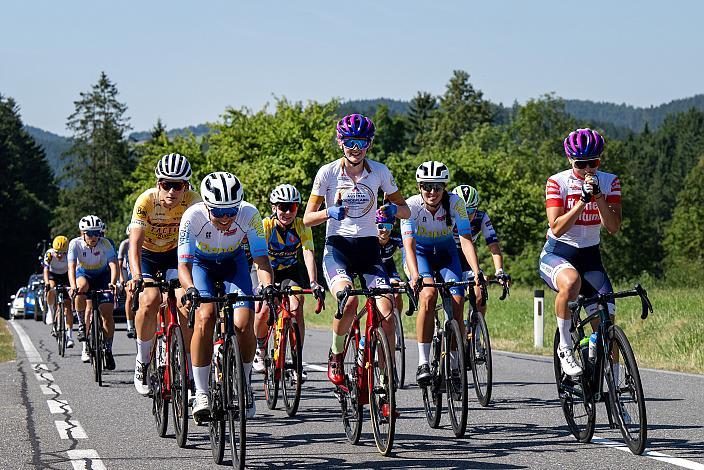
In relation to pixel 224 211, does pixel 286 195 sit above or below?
above

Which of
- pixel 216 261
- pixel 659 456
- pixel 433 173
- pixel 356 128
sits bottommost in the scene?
pixel 659 456

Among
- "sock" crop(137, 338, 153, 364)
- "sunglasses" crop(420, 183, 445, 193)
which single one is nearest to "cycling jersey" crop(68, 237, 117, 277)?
"sock" crop(137, 338, 153, 364)

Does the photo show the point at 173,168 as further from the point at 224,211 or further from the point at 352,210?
the point at 224,211

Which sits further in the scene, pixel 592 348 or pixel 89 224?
pixel 89 224

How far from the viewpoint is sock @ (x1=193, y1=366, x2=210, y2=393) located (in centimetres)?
786

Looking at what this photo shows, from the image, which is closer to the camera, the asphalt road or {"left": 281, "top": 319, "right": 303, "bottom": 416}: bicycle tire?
the asphalt road

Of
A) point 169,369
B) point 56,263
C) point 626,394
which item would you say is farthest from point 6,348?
point 626,394

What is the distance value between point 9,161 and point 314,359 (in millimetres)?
88521

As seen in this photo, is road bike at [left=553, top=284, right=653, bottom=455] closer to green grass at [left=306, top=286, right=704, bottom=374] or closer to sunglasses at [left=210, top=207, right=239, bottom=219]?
sunglasses at [left=210, top=207, right=239, bottom=219]

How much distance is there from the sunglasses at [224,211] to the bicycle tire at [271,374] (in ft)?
9.93

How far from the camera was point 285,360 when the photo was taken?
10898mm

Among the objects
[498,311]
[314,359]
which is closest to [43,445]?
[314,359]

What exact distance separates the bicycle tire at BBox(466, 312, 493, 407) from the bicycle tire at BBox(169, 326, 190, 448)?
114 inches

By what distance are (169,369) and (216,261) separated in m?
1.02
